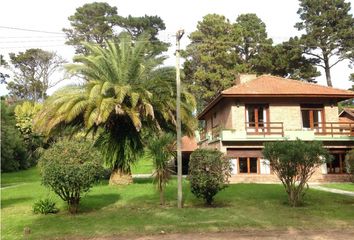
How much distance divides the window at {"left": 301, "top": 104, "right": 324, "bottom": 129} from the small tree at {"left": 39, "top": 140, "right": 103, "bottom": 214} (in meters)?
21.3

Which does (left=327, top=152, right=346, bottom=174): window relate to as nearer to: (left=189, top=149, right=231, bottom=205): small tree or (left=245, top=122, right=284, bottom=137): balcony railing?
(left=245, top=122, right=284, bottom=137): balcony railing

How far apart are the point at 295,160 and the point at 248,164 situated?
14.4 metres

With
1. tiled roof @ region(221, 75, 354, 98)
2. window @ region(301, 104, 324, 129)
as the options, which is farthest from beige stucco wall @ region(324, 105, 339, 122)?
tiled roof @ region(221, 75, 354, 98)

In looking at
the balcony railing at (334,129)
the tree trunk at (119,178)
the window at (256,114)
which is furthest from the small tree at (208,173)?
the balcony railing at (334,129)

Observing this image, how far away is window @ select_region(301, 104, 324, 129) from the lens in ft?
103

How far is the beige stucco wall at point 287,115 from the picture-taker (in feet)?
102

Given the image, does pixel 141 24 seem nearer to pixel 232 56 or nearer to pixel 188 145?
pixel 232 56

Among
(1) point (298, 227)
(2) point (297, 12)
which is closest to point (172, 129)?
(1) point (298, 227)

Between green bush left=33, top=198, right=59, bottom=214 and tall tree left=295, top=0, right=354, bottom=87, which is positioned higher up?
tall tree left=295, top=0, right=354, bottom=87

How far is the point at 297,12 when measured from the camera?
5416 centimetres

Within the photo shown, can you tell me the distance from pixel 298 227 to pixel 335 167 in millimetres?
20683

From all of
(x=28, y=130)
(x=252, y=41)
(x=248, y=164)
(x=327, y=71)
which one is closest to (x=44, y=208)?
(x=248, y=164)

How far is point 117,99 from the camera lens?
71.3 feet

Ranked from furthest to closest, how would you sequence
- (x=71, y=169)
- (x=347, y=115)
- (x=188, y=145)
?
(x=347, y=115)
(x=188, y=145)
(x=71, y=169)
